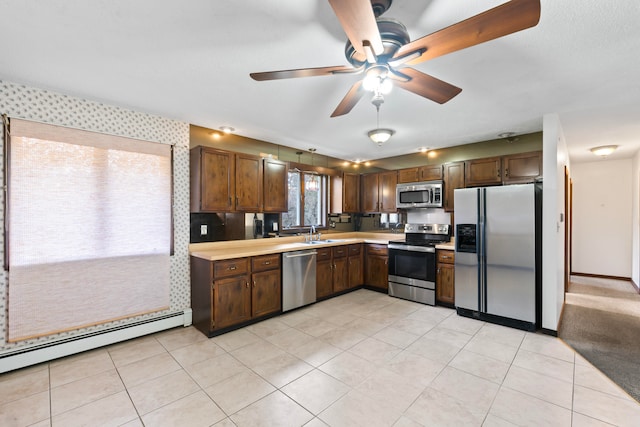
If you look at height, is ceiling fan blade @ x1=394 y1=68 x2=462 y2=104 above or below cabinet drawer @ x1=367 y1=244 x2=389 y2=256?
above

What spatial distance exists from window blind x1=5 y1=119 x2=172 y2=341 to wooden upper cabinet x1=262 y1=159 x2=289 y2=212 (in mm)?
1262

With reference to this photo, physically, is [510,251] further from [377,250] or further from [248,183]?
[248,183]

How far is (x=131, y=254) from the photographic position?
309 cm

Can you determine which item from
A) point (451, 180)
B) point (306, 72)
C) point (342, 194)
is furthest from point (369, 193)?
point (306, 72)

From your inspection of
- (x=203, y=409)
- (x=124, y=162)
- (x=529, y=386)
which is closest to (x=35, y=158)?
(x=124, y=162)

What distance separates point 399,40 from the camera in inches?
60.9

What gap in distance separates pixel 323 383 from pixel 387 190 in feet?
12.3

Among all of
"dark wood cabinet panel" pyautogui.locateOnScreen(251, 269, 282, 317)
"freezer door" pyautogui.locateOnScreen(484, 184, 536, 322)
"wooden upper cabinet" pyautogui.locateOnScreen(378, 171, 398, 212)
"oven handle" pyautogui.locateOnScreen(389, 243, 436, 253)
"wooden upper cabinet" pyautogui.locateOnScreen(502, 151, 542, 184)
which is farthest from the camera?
"wooden upper cabinet" pyautogui.locateOnScreen(378, 171, 398, 212)

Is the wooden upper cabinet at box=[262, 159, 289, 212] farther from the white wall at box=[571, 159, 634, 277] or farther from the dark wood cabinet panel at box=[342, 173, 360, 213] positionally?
the white wall at box=[571, 159, 634, 277]

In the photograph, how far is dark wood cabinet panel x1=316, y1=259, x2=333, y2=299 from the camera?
4.32 metres

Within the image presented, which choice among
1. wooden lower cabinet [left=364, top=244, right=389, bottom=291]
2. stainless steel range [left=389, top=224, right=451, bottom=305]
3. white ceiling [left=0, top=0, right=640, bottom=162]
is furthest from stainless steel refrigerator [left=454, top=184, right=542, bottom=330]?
wooden lower cabinet [left=364, top=244, right=389, bottom=291]

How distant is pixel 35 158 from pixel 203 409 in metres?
2.68

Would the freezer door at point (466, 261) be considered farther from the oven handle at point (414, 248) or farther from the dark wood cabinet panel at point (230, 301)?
the dark wood cabinet panel at point (230, 301)

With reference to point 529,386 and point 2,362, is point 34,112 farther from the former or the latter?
point 529,386
